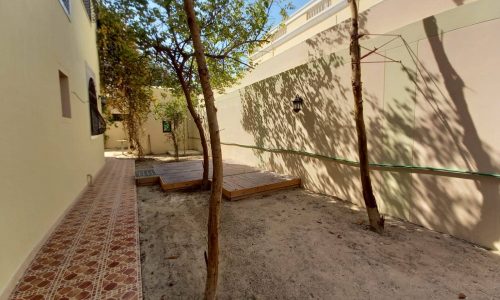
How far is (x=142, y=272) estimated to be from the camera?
8.34 ft

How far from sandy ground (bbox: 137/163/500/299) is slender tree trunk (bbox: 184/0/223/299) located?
531 millimetres

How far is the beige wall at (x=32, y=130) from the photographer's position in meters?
2.28

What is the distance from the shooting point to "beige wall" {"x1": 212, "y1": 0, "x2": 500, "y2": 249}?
2826mm

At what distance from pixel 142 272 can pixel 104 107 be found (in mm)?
9221

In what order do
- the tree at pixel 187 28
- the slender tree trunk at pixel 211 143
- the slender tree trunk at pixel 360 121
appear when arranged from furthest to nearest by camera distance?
the tree at pixel 187 28 < the slender tree trunk at pixel 360 121 < the slender tree trunk at pixel 211 143

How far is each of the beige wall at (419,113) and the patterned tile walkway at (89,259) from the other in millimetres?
3763

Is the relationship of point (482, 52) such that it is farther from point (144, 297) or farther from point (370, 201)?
point (144, 297)

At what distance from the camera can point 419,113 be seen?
3.41 metres

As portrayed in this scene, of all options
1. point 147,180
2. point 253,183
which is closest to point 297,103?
point 253,183

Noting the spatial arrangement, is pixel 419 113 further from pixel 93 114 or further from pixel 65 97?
pixel 93 114

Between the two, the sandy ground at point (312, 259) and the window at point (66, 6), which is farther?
the window at point (66, 6)

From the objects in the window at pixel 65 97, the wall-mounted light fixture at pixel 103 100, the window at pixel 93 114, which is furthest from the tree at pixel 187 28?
the wall-mounted light fixture at pixel 103 100

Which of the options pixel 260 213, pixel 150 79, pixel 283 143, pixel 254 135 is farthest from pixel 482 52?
pixel 150 79

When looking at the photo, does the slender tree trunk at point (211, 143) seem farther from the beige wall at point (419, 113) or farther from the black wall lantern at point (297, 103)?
the black wall lantern at point (297, 103)
